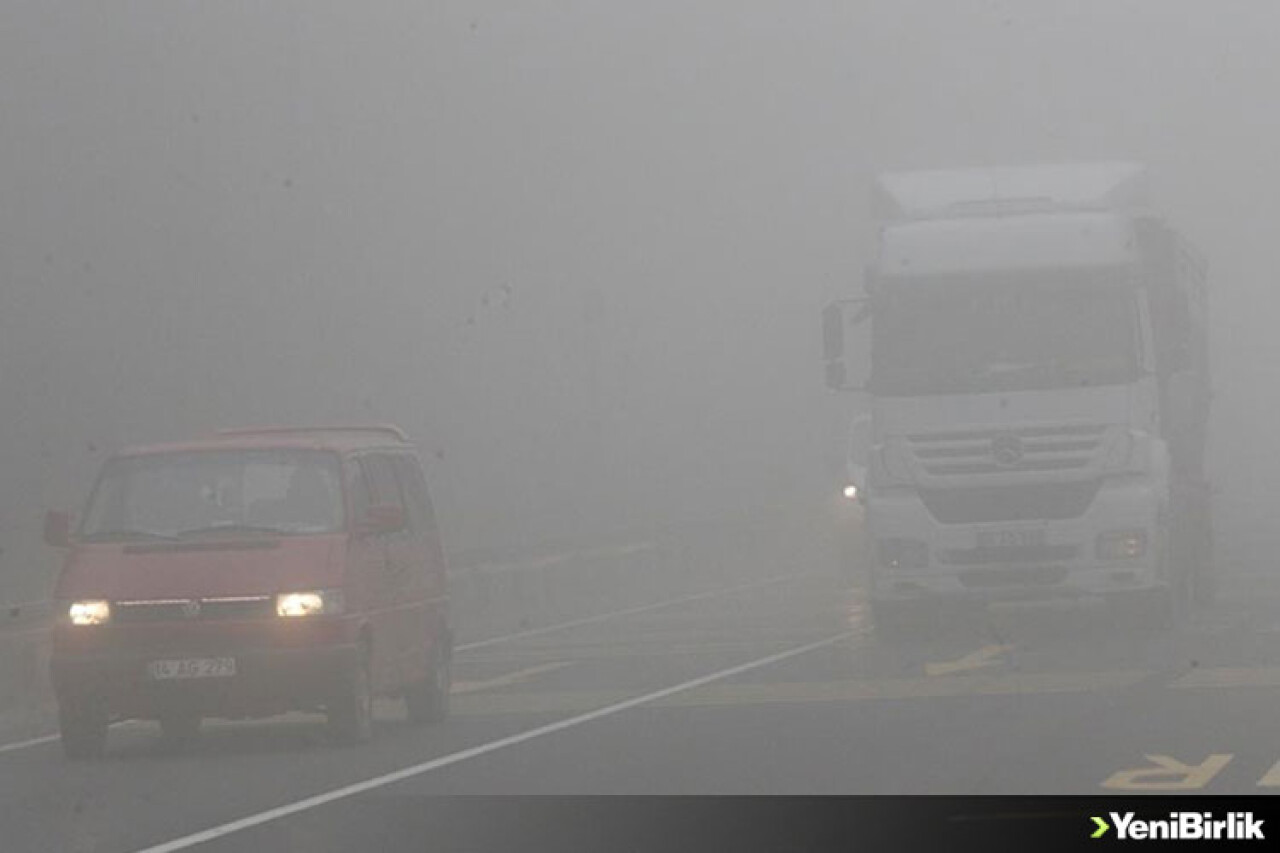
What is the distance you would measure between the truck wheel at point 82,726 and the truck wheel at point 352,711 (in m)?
1.36

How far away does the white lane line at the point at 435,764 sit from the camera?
1441 centimetres

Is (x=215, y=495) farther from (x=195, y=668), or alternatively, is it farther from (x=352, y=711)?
(x=352, y=711)

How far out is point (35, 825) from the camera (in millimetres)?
15352

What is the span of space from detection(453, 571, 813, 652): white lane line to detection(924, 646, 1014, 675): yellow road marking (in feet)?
23.1

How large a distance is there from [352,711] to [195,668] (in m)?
0.98

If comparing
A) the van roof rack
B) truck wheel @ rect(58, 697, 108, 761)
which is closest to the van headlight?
truck wheel @ rect(58, 697, 108, 761)

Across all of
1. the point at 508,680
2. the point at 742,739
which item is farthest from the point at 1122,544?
the point at 742,739

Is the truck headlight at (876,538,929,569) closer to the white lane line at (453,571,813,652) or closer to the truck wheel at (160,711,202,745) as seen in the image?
the white lane line at (453,571,813,652)

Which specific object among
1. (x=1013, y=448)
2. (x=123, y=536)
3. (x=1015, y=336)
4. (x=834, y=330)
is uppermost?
(x=834, y=330)

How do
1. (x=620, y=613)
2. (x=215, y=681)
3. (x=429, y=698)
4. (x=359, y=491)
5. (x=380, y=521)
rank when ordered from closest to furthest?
(x=215, y=681) < (x=380, y=521) < (x=359, y=491) < (x=429, y=698) < (x=620, y=613)

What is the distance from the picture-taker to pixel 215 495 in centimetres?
2028

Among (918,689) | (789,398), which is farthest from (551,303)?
(918,689)

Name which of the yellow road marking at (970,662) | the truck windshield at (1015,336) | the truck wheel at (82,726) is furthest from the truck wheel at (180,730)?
the truck windshield at (1015,336)

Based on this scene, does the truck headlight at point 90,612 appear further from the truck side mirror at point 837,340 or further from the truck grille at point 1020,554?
the truck grille at point 1020,554
